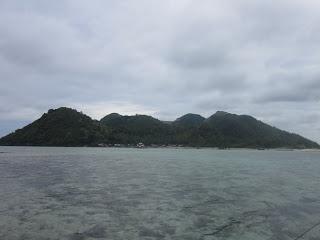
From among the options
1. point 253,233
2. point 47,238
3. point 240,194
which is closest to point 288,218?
point 253,233

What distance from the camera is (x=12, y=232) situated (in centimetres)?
1797

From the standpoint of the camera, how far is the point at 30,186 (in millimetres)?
35969

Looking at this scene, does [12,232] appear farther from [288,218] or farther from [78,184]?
[78,184]

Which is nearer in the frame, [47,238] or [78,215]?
[47,238]

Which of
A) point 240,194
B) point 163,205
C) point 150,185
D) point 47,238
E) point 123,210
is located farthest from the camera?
point 150,185

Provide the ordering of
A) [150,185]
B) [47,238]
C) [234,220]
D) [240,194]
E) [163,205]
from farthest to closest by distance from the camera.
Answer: [150,185]
[240,194]
[163,205]
[234,220]
[47,238]

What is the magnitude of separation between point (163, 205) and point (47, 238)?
10.6m

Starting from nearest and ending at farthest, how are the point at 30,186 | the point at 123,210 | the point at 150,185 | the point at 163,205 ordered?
the point at 123,210, the point at 163,205, the point at 30,186, the point at 150,185

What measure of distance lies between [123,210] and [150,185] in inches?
564

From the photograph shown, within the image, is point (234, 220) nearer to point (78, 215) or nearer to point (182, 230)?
point (182, 230)

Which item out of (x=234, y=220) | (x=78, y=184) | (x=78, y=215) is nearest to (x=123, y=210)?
(x=78, y=215)

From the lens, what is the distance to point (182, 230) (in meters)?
19.2

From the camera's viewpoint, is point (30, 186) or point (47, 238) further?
point (30, 186)

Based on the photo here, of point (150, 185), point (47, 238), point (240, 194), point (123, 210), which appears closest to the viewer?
point (47, 238)
